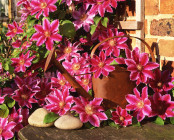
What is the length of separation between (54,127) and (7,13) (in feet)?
14.6

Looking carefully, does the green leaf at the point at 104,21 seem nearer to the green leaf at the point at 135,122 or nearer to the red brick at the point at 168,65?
the red brick at the point at 168,65

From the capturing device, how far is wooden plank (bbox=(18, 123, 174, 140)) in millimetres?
1215

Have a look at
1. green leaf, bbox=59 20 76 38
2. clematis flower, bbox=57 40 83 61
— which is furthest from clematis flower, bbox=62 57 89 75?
green leaf, bbox=59 20 76 38

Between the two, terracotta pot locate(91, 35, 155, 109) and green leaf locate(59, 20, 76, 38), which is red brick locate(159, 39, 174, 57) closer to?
terracotta pot locate(91, 35, 155, 109)

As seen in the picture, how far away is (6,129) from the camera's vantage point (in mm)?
1569

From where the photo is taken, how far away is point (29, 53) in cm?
180

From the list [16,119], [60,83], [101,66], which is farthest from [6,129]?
[101,66]

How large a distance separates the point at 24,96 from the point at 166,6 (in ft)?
3.28

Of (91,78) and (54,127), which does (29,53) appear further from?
(54,127)

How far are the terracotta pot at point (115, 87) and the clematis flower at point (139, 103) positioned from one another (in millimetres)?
47

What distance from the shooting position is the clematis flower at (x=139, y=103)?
51.4 inches

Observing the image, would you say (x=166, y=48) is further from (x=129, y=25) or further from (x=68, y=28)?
(x=68, y=28)

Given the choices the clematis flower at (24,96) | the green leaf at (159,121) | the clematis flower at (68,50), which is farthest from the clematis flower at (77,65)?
the green leaf at (159,121)

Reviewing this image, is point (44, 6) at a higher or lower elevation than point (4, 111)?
higher
